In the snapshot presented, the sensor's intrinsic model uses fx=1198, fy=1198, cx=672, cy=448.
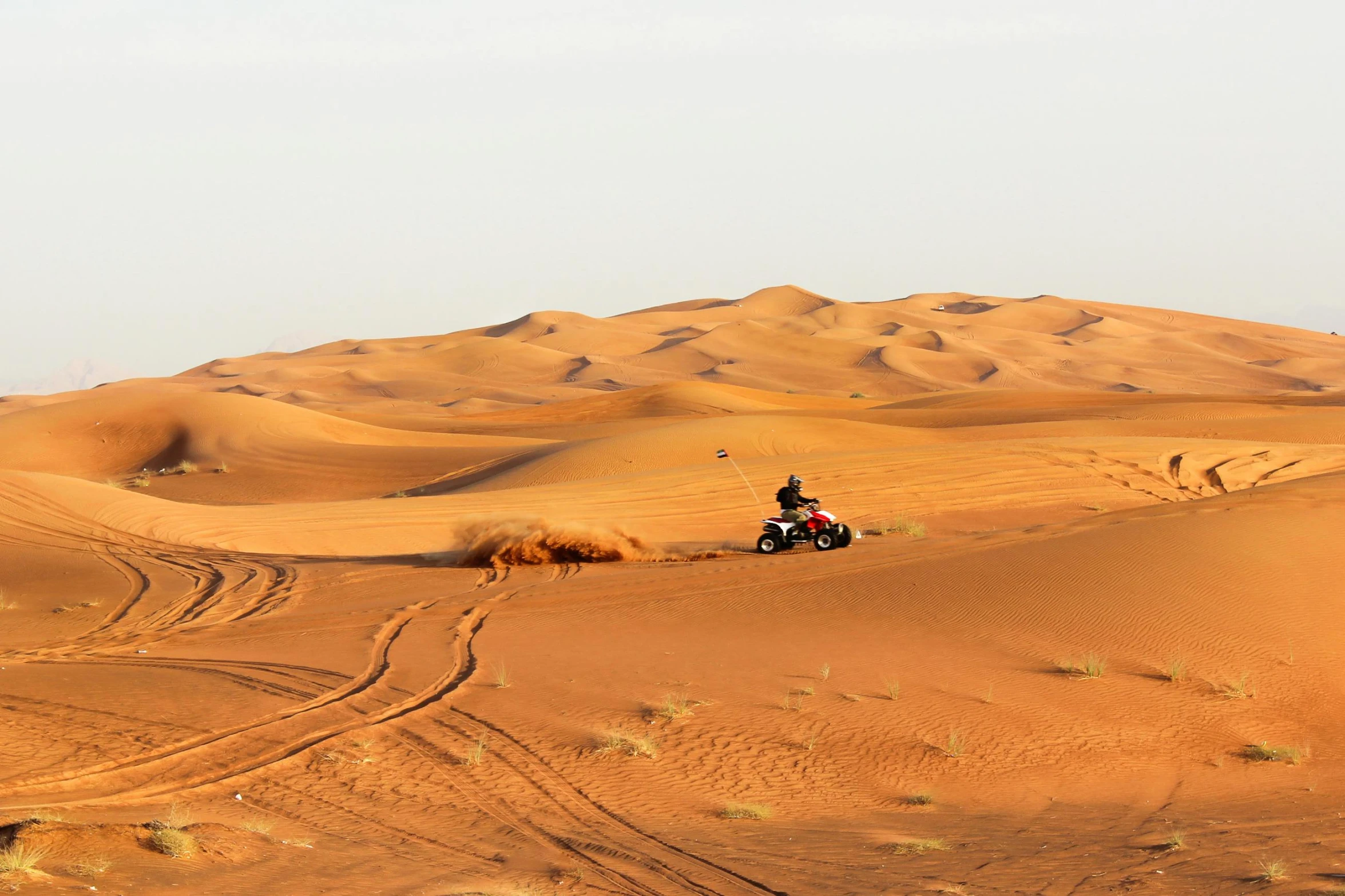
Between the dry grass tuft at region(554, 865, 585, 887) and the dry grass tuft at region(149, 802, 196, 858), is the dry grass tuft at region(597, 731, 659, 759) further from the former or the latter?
the dry grass tuft at region(149, 802, 196, 858)

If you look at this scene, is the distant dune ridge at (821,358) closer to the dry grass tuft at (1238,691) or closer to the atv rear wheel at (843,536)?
the atv rear wheel at (843,536)

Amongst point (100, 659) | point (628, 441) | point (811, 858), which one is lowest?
point (811, 858)

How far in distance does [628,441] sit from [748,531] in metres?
10.2

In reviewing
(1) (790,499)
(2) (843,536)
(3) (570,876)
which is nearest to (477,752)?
(3) (570,876)

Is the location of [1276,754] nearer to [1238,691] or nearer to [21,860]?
[1238,691]

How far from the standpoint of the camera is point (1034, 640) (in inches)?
438

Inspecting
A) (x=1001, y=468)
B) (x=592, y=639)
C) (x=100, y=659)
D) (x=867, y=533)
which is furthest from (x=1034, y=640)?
(x=1001, y=468)

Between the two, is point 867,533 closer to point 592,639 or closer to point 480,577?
point 480,577

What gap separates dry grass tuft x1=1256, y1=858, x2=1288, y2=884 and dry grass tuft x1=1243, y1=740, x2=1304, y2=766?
2852 mm

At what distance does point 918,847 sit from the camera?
670cm

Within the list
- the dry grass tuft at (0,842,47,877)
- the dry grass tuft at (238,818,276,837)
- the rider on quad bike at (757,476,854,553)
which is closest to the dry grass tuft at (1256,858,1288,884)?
the dry grass tuft at (238,818,276,837)

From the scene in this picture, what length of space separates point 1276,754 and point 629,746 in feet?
15.3

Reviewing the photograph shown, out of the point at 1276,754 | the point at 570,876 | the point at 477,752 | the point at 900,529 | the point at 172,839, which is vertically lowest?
the point at 1276,754

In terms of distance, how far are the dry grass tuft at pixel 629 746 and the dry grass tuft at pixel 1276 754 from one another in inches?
169
